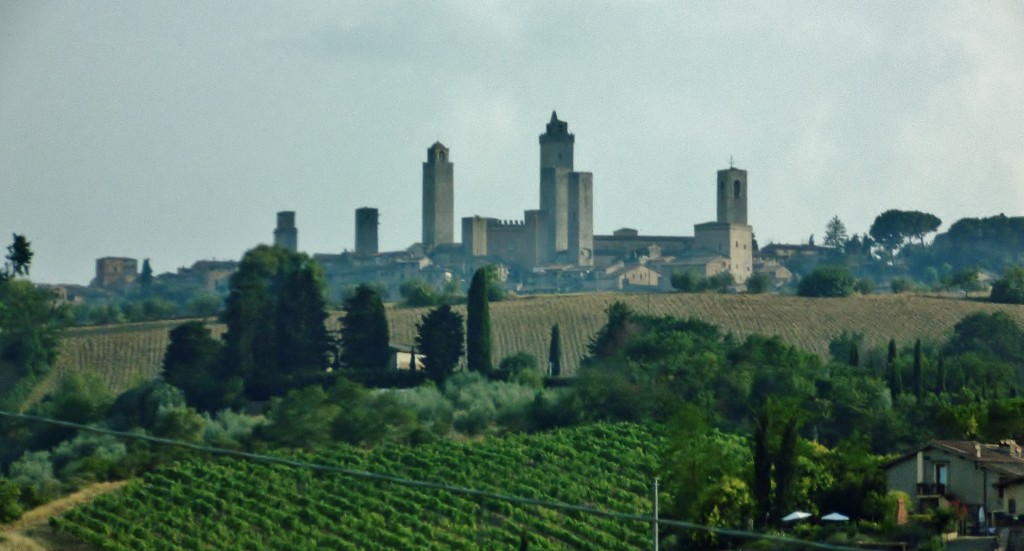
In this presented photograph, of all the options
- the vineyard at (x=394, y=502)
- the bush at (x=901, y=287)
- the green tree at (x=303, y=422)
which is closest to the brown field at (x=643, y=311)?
the bush at (x=901, y=287)

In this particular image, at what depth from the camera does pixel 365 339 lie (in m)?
72.6

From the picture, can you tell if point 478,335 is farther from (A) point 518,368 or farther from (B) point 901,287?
(B) point 901,287

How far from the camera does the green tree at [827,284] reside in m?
98.7

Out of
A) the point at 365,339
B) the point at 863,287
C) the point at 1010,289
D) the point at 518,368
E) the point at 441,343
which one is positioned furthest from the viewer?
the point at 863,287

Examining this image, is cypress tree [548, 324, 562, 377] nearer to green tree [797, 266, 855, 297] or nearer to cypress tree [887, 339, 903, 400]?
cypress tree [887, 339, 903, 400]

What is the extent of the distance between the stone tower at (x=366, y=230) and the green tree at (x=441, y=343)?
8644cm

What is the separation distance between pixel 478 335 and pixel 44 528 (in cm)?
2953

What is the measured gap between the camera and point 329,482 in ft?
156

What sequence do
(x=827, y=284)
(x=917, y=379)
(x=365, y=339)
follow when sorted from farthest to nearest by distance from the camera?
1. (x=827, y=284)
2. (x=365, y=339)
3. (x=917, y=379)

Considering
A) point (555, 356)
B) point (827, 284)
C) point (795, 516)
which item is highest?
point (827, 284)

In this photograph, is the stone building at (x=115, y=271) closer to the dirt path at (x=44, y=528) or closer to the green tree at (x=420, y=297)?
the green tree at (x=420, y=297)

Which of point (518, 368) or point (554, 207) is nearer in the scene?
point (518, 368)

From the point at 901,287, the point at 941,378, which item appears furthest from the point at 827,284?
the point at 941,378

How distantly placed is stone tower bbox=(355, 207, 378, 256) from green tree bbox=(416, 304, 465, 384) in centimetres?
8644
